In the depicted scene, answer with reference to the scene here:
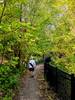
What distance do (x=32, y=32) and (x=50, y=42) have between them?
34.0 ft

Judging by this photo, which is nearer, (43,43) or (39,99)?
(39,99)

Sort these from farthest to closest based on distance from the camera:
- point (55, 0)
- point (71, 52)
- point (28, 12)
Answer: point (55, 0) → point (28, 12) → point (71, 52)

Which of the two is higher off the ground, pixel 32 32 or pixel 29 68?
pixel 32 32

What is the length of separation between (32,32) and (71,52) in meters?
6.56

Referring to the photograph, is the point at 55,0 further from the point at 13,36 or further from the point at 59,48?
the point at 13,36

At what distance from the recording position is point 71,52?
686 inches

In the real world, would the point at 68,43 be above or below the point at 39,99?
above

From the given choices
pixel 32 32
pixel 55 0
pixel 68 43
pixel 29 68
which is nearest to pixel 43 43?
pixel 68 43

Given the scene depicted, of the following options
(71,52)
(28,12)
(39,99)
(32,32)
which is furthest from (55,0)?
(32,32)

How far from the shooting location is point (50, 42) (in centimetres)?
2158

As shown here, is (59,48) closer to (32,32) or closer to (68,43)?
(68,43)

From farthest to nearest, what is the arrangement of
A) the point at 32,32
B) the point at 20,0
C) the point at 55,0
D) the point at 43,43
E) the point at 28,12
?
the point at 55,0
the point at 28,12
the point at 43,43
the point at 32,32
the point at 20,0

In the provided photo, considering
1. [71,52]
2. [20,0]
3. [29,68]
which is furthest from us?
[29,68]

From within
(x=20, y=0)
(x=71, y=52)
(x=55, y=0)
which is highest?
(x=55, y=0)
